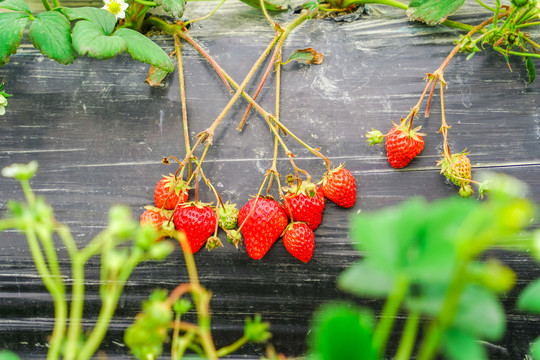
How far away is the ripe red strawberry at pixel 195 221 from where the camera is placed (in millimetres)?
837

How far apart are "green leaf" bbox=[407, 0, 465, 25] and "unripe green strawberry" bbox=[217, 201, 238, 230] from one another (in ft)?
1.78

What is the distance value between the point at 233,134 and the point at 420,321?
53 centimetres

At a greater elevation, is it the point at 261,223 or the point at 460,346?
the point at 460,346

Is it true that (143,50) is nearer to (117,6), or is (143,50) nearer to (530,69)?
(117,6)

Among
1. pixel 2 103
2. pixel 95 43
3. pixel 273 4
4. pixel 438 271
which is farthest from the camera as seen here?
pixel 273 4

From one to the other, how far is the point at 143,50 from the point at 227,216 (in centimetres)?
34

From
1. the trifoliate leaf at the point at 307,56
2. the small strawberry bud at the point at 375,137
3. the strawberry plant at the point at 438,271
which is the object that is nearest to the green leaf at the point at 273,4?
the trifoliate leaf at the point at 307,56

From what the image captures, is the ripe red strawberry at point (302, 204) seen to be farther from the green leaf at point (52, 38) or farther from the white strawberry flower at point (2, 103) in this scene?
the white strawberry flower at point (2, 103)

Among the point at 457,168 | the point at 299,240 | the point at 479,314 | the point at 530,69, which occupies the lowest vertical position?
the point at 299,240

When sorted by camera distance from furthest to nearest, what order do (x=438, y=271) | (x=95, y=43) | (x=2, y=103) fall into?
(x=2, y=103) → (x=95, y=43) → (x=438, y=271)

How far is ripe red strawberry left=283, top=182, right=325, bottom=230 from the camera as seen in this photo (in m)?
0.85

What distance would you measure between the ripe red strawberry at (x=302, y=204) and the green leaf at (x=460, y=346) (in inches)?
24.6

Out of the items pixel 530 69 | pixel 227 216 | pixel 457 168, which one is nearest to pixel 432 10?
pixel 530 69

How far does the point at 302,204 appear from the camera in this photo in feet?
2.78
